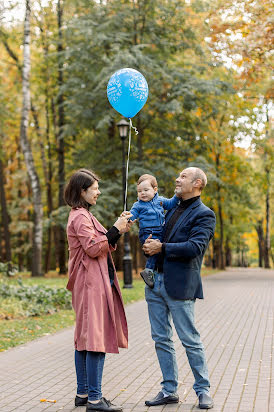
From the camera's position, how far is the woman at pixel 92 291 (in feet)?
16.6

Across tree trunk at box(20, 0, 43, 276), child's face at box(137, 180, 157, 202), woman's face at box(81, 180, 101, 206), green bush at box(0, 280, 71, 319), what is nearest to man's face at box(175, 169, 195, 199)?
child's face at box(137, 180, 157, 202)

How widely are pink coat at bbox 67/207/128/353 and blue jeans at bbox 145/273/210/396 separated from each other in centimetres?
35

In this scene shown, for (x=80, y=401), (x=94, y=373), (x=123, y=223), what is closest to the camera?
(x=94, y=373)

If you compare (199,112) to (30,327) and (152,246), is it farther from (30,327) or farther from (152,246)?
(152,246)

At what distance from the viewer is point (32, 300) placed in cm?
1314

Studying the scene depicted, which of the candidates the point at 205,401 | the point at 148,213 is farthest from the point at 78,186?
the point at 205,401

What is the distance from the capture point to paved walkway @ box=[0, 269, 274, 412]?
18.3ft

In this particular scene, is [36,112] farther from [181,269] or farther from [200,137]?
[181,269]

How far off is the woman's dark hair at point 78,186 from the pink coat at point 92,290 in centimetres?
8

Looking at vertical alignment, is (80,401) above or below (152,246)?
below

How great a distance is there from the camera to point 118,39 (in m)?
23.9

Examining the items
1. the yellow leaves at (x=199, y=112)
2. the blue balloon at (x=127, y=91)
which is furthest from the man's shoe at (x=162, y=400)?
the yellow leaves at (x=199, y=112)

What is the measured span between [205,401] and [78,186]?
7.46 feet

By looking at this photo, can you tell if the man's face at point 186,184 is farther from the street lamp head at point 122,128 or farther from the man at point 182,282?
the street lamp head at point 122,128
